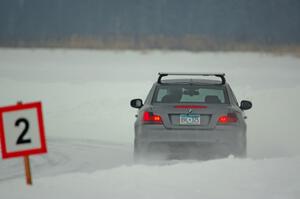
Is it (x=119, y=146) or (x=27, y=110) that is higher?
(x=27, y=110)

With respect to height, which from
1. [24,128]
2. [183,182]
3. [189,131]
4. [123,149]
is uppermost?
[24,128]

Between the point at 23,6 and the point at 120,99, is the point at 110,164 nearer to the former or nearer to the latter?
the point at 120,99

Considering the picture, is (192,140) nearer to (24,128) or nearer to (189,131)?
(189,131)

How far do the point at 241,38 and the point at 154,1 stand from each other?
2434 cm

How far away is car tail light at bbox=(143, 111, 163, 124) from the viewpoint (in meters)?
13.1

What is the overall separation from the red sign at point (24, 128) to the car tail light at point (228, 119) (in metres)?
3.65

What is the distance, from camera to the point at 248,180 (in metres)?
11.1

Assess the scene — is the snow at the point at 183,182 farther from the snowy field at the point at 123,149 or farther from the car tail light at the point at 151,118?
the car tail light at the point at 151,118

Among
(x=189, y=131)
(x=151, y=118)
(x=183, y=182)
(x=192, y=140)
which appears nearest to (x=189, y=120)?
(x=189, y=131)

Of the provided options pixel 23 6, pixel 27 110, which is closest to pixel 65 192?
pixel 27 110

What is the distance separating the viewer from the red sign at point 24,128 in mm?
10211

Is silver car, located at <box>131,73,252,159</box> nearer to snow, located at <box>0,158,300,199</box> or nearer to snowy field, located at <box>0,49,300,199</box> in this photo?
snowy field, located at <box>0,49,300,199</box>

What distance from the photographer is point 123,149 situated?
59.4ft

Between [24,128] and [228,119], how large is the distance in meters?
3.91
